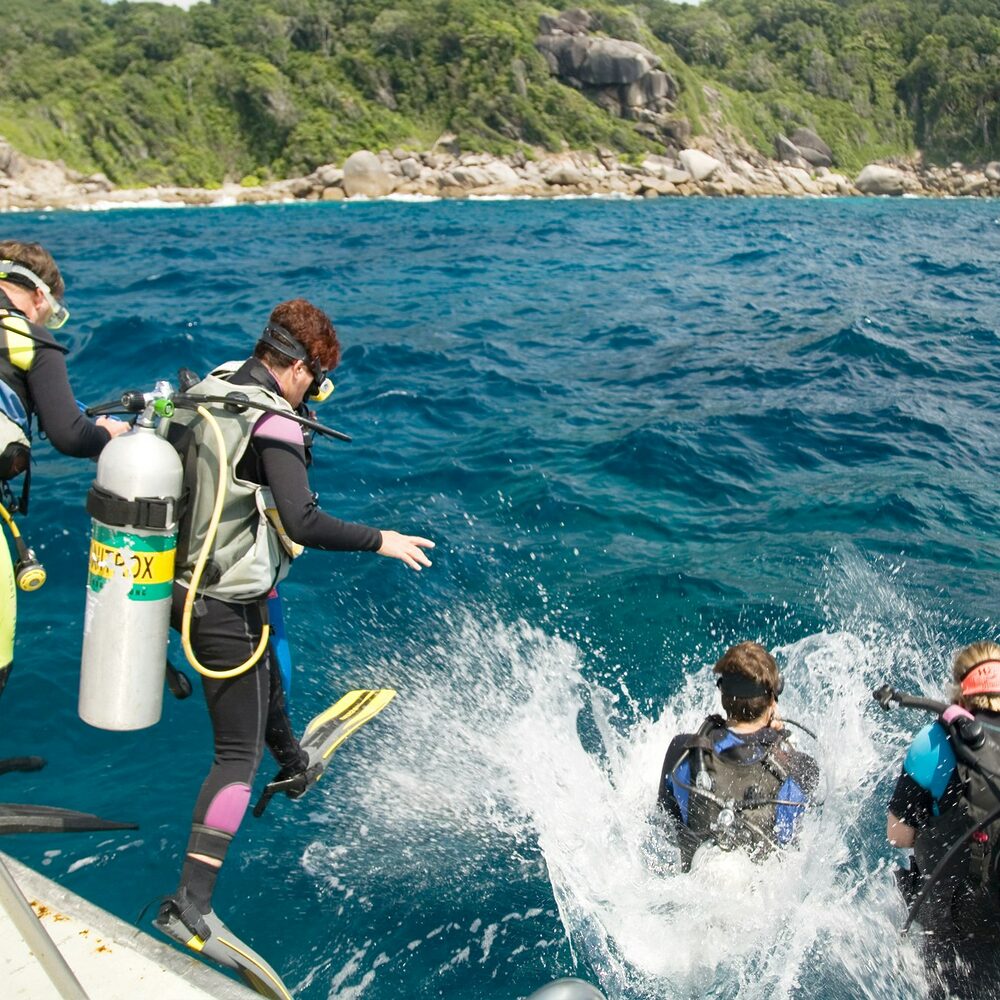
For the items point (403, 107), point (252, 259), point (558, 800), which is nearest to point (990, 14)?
point (403, 107)

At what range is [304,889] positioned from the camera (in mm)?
4301

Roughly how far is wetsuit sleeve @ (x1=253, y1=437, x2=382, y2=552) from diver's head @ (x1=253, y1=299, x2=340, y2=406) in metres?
0.35

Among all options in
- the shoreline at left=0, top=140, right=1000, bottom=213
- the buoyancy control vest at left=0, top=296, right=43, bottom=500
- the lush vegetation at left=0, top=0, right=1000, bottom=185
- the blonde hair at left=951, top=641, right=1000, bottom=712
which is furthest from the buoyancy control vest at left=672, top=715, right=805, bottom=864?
the lush vegetation at left=0, top=0, right=1000, bottom=185

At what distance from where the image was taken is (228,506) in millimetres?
3439

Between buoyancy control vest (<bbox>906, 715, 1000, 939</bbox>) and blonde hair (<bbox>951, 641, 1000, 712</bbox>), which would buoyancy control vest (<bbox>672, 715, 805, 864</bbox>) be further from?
blonde hair (<bbox>951, 641, 1000, 712</bbox>)

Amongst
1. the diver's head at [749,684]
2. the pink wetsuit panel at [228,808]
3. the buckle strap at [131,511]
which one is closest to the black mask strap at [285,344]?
the buckle strap at [131,511]

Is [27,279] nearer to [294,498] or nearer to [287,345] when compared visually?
[287,345]

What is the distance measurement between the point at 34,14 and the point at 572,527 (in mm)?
119005

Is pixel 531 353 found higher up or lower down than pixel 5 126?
higher up

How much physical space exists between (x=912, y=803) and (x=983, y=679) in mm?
545

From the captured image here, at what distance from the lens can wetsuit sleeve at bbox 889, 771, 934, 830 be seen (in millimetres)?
3520

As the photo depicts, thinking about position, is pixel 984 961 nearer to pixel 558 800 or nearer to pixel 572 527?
pixel 558 800

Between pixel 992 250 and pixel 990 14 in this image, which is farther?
pixel 990 14

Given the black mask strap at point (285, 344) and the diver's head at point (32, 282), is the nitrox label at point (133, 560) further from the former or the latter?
the diver's head at point (32, 282)
